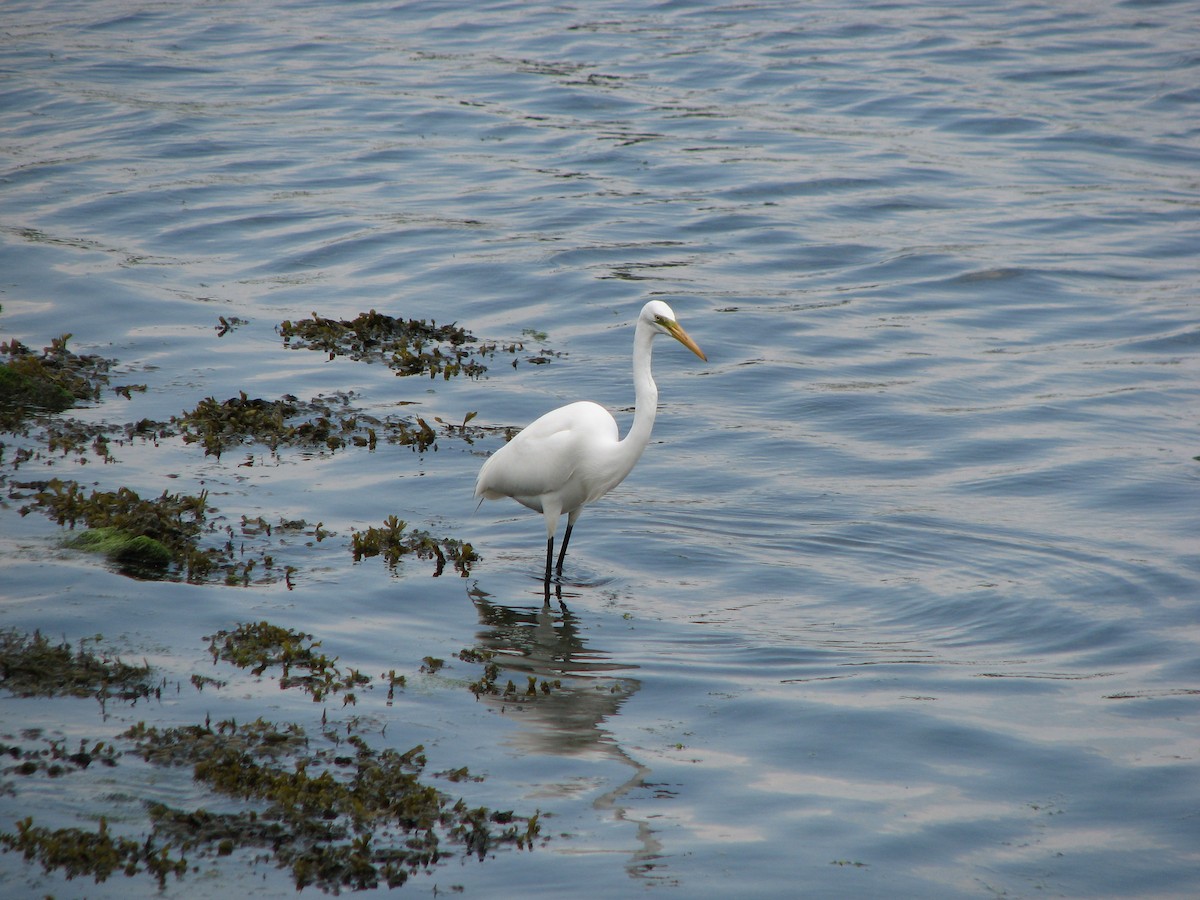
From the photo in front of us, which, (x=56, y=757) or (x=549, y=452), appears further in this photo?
(x=549, y=452)

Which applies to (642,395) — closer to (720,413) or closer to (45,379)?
(720,413)

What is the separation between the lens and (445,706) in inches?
229

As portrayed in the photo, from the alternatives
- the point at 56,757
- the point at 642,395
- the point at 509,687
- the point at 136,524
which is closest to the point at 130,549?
the point at 136,524

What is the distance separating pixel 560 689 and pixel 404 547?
1920 millimetres

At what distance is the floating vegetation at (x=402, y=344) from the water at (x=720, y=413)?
0.87ft

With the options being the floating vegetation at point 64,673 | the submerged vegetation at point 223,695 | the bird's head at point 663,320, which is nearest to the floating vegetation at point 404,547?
the submerged vegetation at point 223,695

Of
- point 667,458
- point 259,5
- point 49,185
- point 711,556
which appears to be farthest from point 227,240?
point 259,5

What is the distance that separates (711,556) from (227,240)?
29.9ft

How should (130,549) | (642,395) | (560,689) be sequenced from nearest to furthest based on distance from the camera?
(560,689) < (130,549) < (642,395)

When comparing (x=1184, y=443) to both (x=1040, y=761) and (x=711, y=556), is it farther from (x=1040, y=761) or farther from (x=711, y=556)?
(x=1040, y=761)

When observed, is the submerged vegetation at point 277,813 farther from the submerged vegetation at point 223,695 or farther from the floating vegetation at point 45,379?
the floating vegetation at point 45,379

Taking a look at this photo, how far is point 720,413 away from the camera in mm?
10656

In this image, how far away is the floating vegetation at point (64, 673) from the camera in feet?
17.6

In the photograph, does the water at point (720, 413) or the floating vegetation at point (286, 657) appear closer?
the water at point (720, 413)
